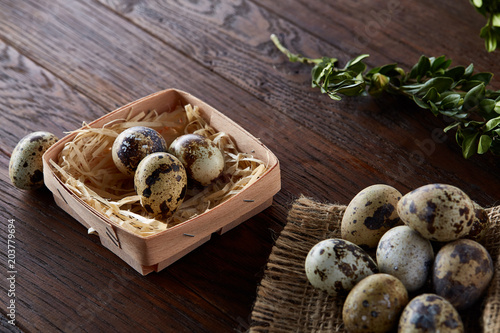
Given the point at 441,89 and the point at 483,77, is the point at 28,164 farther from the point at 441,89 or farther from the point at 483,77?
the point at 483,77

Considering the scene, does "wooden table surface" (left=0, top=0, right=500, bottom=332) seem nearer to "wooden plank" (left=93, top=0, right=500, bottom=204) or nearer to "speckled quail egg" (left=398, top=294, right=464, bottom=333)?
"wooden plank" (left=93, top=0, right=500, bottom=204)

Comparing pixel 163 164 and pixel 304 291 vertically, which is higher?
pixel 163 164

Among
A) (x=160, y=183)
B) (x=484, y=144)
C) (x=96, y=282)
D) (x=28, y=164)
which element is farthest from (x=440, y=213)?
(x=28, y=164)

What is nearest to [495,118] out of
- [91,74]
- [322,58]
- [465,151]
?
[465,151]

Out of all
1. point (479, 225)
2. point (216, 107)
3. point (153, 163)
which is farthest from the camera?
point (216, 107)

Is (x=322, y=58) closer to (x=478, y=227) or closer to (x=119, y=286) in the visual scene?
(x=478, y=227)

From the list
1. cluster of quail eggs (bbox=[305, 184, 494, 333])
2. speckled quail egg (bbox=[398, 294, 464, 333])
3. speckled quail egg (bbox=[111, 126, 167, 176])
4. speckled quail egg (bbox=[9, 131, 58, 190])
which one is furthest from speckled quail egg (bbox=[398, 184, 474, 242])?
speckled quail egg (bbox=[9, 131, 58, 190])

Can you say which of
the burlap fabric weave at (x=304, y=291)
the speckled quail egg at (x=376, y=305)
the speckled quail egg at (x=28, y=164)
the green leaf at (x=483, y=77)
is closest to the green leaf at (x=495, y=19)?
the green leaf at (x=483, y=77)
